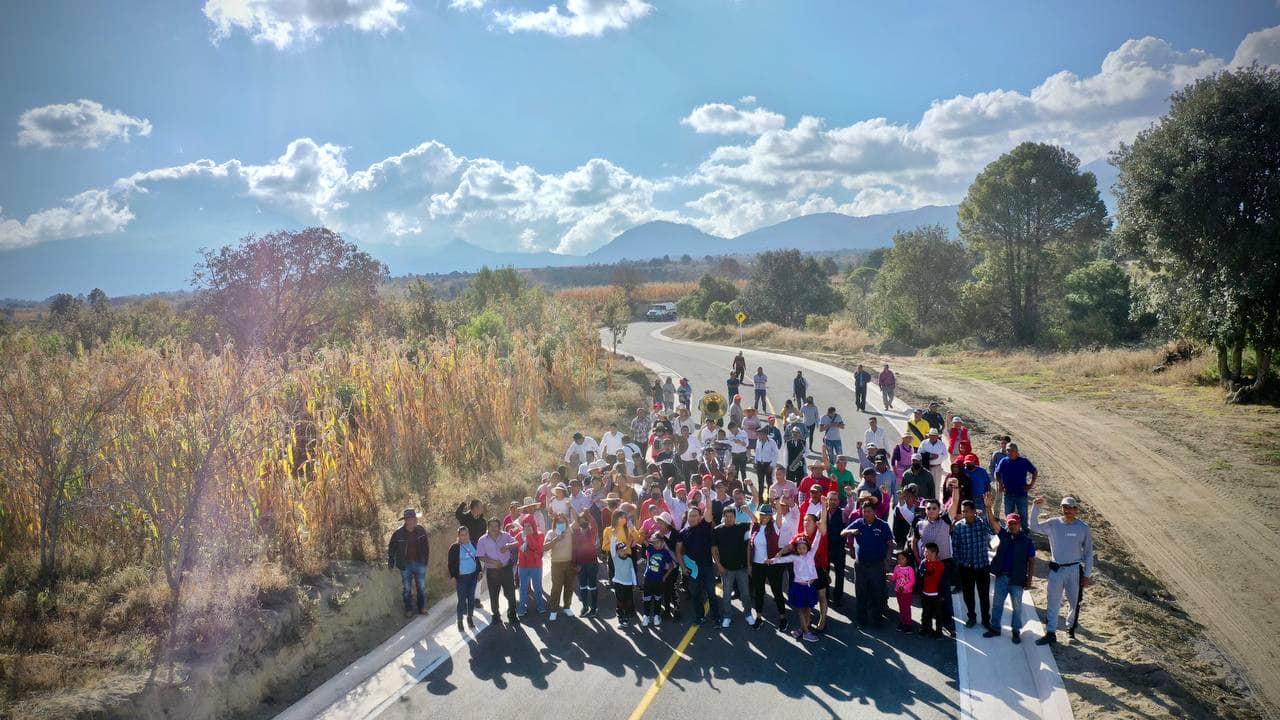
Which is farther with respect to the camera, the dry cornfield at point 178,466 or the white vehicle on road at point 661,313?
the white vehicle on road at point 661,313

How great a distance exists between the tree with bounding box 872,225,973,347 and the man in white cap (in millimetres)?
37911

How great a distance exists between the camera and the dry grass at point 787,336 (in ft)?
147

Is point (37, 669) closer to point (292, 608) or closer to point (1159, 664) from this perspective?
point (292, 608)

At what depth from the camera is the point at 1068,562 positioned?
912cm

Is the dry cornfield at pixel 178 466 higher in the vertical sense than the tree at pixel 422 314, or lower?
lower

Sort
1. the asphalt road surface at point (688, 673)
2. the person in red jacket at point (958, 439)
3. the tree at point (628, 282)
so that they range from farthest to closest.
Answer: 1. the tree at point (628, 282)
2. the person in red jacket at point (958, 439)
3. the asphalt road surface at point (688, 673)

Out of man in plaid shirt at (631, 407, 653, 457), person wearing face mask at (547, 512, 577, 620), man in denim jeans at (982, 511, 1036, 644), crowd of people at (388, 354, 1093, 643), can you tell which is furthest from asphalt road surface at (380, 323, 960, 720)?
man in plaid shirt at (631, 407, 653, 457)

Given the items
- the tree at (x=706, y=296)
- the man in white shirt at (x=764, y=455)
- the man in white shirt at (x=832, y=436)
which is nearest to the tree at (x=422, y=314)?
the man in white shirt at (x=764, y=455)

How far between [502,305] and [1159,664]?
31114 millimetres

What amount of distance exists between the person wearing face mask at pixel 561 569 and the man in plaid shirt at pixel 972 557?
540cm

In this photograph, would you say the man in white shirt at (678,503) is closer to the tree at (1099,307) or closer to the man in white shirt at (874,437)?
the man in white shirt at (874,437)

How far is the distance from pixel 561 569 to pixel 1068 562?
6.81m

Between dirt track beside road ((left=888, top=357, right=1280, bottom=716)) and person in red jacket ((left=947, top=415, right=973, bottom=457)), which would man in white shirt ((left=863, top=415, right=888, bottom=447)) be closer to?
person in red jacket ((left=947, top=415, right=973, bottom=457))

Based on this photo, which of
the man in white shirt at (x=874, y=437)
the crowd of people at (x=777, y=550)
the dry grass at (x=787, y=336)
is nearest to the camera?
the crowd of people at (x=777, y=550)
